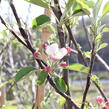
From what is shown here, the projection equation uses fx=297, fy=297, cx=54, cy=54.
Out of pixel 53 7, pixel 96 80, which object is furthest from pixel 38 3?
pixel 96 80

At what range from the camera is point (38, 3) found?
0.72 meters

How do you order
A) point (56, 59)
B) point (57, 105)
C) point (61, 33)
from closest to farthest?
point (56, 59)
point (61, 33)
point (57, 105)

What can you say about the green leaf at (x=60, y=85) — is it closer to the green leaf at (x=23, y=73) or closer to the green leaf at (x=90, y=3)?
the green leaf at (x=23, y=73)

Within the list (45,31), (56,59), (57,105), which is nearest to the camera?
(56,59)

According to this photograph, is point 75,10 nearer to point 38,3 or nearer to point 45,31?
point 38,3

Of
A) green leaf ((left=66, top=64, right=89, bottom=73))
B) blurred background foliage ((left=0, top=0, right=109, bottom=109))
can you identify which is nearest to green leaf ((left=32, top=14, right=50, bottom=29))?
blurred background foliage ((left=0, top=0, right=109, bottom=109))

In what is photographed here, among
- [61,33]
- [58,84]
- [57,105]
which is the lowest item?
[57,105]

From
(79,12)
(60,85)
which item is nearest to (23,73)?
(60,85)

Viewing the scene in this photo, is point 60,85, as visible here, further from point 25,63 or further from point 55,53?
point 25,63

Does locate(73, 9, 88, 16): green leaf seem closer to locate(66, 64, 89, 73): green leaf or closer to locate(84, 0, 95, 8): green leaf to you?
locate(84, 0, 95, 8): green leaf

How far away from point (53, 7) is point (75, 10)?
6cm

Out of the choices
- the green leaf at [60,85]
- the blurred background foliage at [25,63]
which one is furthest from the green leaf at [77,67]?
the blurred background foliage at [25,63]

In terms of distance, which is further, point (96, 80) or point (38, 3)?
point (96, 80)

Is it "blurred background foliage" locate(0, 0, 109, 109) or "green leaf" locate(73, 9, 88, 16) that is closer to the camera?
"green leaf" locate(73, 9, 88, 16)
